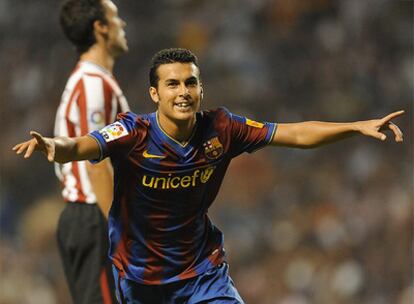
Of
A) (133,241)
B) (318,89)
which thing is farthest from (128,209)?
(318,89)

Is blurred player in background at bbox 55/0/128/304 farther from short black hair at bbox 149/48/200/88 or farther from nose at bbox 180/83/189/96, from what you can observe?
nose at bbox 180/83/189/96

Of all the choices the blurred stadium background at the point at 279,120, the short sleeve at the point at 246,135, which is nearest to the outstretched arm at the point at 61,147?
the short sleeve at the point at 246,135

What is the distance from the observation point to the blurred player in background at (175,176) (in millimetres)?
3809

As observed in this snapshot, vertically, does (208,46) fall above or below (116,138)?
above

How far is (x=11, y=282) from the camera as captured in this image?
827 cm

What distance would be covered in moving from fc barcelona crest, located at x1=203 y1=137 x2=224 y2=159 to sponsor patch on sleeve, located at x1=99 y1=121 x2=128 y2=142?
13.6 inches

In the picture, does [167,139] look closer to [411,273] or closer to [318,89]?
[411,273]

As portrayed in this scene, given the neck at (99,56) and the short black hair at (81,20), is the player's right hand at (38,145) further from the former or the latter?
the short black hair at (81,20)

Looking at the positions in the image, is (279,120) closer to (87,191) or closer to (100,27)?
(100,27)

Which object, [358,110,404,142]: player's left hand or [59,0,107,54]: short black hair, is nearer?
[358,110,404,142]: player's left hand

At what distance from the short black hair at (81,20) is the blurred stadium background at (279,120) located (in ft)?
11.7

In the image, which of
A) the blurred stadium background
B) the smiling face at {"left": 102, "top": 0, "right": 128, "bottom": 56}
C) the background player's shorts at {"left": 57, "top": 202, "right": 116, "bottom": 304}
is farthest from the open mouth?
the blurred stadium background

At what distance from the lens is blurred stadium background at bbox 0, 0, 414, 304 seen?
7.92 metres

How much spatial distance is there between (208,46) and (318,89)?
113 centimetres
